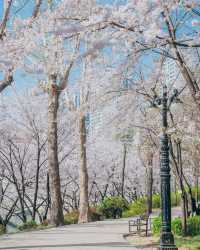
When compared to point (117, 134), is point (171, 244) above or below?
below

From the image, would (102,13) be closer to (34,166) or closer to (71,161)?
(34,166)

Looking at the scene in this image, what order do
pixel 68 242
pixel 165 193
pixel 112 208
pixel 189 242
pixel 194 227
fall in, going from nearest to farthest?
pixel 165 193, pixel 68 242, pixel 189 242, pixel 194 227, pixel 112 208

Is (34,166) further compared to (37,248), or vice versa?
(34,166)

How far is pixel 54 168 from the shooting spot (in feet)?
80.9

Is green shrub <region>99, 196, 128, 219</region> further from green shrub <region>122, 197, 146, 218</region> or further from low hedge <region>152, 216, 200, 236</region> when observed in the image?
low hedge <region>152, 216, 200, 236</region>

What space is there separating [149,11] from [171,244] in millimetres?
6872

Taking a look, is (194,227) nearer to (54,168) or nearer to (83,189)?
(54,168)

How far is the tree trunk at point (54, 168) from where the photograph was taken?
79.7ft

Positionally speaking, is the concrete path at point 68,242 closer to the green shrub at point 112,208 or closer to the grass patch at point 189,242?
the grass patch at point 189,242

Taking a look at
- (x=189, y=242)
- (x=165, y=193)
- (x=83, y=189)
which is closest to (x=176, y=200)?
(x=83, y=189)

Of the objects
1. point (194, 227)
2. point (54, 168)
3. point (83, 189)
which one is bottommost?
point (194, 227)

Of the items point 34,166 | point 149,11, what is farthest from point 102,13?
point 34,166

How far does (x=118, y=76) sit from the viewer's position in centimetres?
1192

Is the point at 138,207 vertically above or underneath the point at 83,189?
underneath
